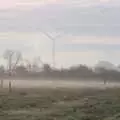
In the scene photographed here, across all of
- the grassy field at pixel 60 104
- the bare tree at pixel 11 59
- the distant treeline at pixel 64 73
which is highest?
the bare tree at pixel 11 59

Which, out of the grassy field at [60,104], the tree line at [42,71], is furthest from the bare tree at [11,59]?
the grassy field at [60,104]

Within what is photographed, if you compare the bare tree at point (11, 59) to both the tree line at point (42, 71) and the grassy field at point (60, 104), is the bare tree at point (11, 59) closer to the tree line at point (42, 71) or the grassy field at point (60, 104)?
the tree line at point (42, 71)

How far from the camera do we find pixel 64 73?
2.06 metres

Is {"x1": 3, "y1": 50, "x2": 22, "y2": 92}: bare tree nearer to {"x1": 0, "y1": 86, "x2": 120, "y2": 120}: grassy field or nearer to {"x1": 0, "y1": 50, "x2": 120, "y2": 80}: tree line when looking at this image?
{"x1": 0, "y1": 50, "x2": 120, "y2": 80}: tree line

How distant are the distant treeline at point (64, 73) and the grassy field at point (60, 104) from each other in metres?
0.09

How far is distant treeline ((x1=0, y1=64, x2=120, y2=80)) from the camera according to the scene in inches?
81.0

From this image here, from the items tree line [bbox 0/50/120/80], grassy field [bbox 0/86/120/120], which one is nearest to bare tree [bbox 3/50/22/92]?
tree line [bbox 0/50/120/80]

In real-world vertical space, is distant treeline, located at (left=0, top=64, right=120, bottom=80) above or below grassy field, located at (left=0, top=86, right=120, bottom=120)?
above

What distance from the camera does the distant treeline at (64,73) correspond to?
206 centimetres

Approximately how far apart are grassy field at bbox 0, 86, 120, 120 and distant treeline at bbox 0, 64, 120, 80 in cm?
9

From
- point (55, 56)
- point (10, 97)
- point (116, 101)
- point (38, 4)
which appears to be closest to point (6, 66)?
point (10, 97)

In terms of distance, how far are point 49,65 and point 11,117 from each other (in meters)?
0.42

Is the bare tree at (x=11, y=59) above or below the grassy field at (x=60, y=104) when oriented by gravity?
above

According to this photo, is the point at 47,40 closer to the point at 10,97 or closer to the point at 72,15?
the point at 72,15
